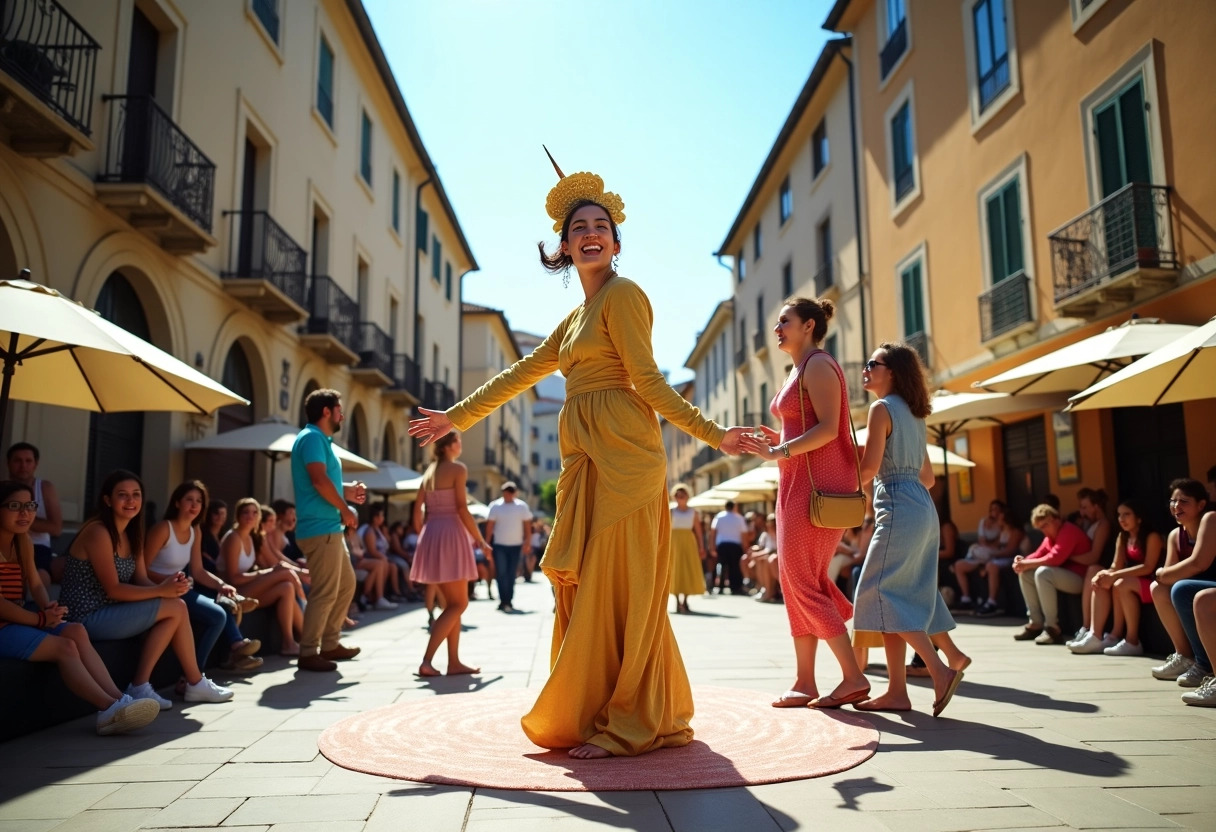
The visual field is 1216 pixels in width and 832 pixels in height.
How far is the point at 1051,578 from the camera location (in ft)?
28.8

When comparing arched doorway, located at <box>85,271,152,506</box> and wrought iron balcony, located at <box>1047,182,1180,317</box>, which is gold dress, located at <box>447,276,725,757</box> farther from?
wrought iron balcony, located at <box>1047,182,1180,317</box>

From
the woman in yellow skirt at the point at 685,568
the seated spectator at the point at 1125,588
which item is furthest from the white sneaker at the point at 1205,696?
the woman in yellow skirt at the point at 685,568

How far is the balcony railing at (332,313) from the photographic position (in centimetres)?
1892

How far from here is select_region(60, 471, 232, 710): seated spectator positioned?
5316 mm

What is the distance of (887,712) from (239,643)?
4710mm

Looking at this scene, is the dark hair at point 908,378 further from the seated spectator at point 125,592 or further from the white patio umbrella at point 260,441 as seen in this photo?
the white patio umbrella at point 260,441

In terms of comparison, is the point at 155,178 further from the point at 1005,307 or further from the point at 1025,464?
the point at 1025,464

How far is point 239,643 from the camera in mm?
6969

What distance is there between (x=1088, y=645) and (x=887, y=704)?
12.4 ft

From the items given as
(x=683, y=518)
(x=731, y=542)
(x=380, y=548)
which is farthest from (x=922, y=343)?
(x=380, y=548)

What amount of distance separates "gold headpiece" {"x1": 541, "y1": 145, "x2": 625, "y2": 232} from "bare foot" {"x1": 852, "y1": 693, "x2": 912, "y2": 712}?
2.81 m

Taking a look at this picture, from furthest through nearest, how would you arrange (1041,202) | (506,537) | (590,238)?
(1041,202)
(506,537)
(590,238)

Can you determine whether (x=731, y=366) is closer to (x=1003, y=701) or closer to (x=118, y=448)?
(x=118, y=448)

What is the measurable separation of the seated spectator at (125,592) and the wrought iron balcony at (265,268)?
9833mm
